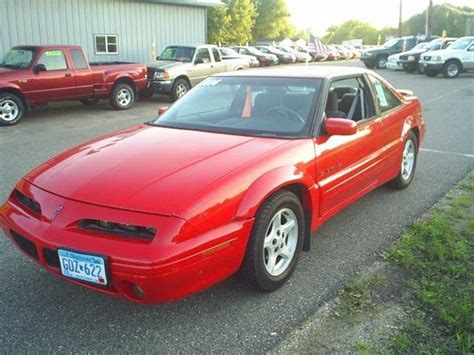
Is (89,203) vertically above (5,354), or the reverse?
(89,203)

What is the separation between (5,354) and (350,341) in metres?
1.88

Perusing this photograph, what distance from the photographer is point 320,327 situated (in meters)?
2.79

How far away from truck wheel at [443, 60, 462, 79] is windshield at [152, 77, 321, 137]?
781 inches

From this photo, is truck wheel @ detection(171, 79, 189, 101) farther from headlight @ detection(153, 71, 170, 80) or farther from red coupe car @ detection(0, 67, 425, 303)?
red coupe car @ detection(0, 67, 425, 303)

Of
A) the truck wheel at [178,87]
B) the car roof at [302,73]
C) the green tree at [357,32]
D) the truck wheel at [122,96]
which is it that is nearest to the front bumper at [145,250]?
the car roof at [302,73]

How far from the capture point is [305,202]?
3.42 metres

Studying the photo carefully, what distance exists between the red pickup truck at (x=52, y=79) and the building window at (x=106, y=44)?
4.63 m

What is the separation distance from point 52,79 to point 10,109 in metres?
1.16

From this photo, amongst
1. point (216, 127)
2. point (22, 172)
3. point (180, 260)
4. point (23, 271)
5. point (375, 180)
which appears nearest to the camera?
point (180, 260)

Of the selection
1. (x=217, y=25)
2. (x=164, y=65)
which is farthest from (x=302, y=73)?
(x=217, y=25)

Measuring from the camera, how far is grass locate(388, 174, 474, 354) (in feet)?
8.75

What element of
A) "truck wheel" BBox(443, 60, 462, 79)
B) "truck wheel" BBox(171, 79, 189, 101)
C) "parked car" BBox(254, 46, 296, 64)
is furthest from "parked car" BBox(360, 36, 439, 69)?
"truck wheel" BBox(171, 79, 189, 101)

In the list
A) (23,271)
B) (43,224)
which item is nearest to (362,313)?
(43,224)

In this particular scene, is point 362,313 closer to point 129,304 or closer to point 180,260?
point 180,260
